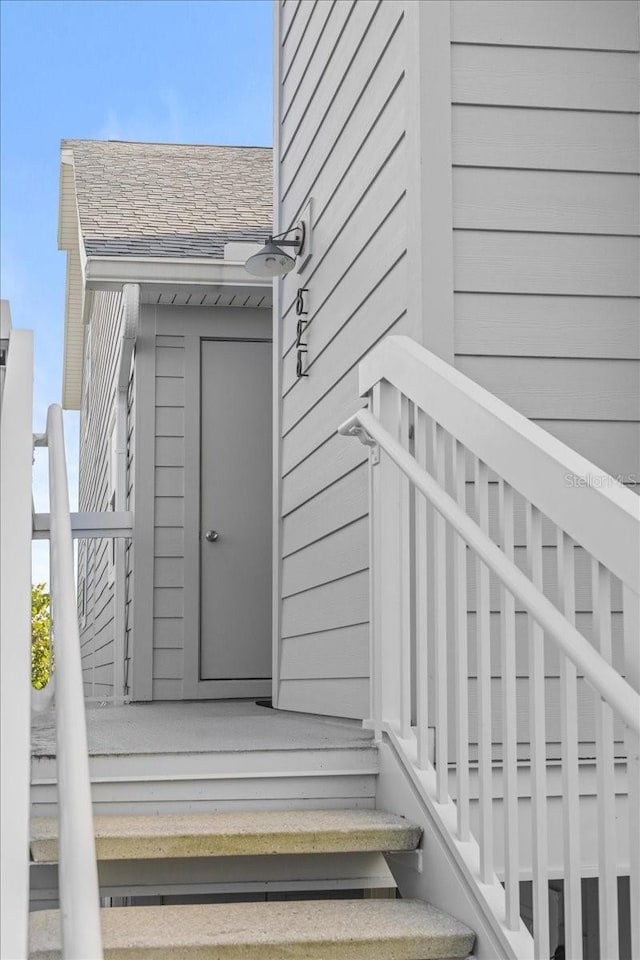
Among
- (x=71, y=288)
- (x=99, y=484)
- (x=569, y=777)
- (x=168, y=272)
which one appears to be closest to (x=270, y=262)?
(x=168, y=272)

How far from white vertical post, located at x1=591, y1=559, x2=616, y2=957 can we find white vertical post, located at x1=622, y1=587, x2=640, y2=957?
44 mm

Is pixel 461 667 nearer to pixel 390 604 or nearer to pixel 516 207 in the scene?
pixel 390 604

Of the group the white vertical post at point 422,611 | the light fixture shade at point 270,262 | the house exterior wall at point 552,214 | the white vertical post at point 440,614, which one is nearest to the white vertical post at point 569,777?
the white vertical post at point 440,614

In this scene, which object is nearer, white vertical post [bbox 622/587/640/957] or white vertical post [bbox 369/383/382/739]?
white vertical post [bbox 622/587/640/957]

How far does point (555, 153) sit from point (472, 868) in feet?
6.30

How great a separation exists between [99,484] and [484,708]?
27.5 ft

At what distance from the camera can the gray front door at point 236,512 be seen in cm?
630

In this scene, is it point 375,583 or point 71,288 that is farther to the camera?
point 71,288

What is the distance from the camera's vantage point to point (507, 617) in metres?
2.01

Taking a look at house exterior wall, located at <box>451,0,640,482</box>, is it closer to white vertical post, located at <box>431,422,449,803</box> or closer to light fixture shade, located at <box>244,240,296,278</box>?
white vertical post, located at <box>431,422,449,803</box>

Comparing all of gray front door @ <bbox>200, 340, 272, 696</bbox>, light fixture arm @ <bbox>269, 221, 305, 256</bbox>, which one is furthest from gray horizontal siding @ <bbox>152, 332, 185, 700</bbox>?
light fixture arm @ <bbox>269, 221, 305, 256</bbox>

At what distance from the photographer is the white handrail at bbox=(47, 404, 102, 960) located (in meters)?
1.14

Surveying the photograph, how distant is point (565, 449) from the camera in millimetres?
1856

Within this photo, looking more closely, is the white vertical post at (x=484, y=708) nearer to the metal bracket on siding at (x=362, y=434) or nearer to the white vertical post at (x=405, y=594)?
the white vertical post at (x=405, y=594)
